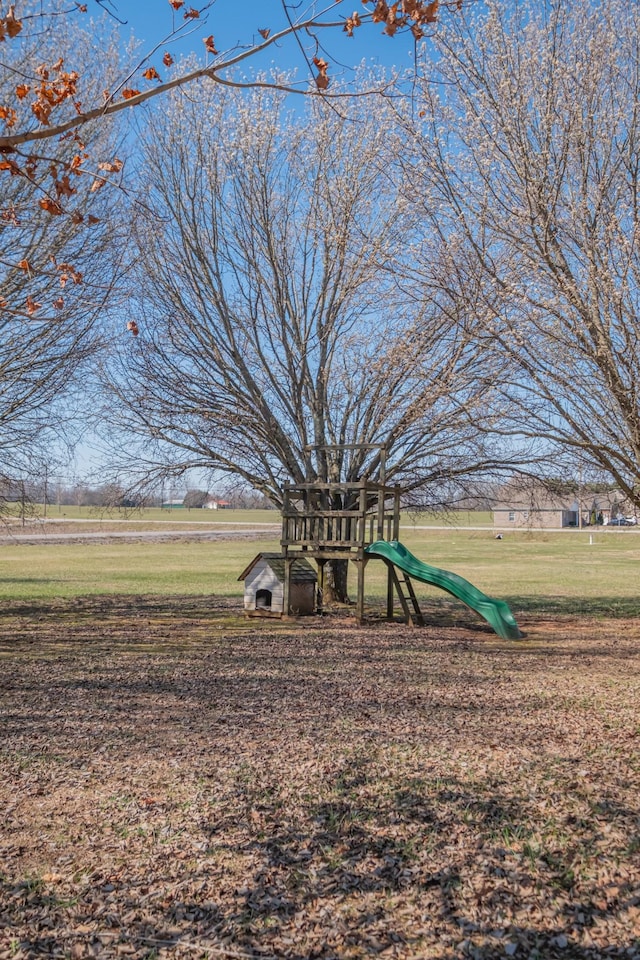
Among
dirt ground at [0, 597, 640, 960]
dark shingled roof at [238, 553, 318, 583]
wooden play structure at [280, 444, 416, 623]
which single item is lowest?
dirt ground at [0, 597, 640, 960]

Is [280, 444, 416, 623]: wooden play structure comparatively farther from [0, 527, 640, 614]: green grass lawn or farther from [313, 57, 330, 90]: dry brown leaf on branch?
[313, 57, 330, 90]: dry brown leaf on branch

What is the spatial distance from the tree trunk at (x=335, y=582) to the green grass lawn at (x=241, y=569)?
11.7ft

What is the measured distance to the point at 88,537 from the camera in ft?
143

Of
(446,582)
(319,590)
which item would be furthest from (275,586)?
(446,582)

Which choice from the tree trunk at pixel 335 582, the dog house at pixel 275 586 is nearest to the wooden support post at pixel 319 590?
the dog house at pixel 275 586

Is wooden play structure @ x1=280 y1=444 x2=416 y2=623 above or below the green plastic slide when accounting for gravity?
above

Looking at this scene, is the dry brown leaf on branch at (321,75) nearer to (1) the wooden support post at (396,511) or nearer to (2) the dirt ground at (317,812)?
(2) the dirt ground at (317,812)

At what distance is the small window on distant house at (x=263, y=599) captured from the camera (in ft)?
45.3

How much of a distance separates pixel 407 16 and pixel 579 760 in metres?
4.49

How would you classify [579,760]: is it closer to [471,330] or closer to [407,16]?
[407,16]

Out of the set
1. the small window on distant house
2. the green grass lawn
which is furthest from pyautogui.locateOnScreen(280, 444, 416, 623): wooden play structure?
the green grass lawn

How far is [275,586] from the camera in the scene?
1362 cm

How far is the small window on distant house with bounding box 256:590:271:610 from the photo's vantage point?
1380 centimetres

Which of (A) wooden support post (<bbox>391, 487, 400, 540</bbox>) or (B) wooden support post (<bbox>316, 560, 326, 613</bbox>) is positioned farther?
(B) wooden support post (<bbox>316, 560, 326, 613</bbox>)
